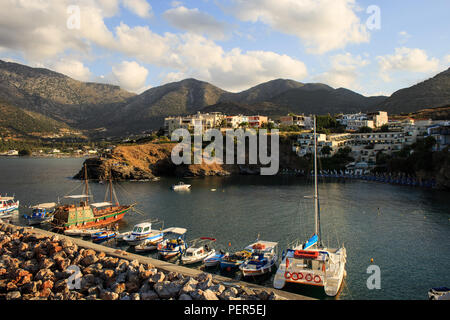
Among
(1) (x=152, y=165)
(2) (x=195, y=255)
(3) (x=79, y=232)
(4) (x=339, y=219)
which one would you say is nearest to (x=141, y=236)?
(2) (x=195, y=255)

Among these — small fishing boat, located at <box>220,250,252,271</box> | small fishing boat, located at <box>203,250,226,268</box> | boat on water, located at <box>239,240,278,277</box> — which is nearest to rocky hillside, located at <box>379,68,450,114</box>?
boat on water, located at <box>239,240,278,277</box>

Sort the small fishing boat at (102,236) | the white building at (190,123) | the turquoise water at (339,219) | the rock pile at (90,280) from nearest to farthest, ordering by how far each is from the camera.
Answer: the rock pile at (90,280) < the turquoise water at (339,219) < the small fishing boat at (102,236) < the white building at (190,123)

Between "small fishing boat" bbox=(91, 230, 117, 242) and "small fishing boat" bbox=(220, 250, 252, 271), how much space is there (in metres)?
15.1

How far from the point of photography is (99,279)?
20578mm

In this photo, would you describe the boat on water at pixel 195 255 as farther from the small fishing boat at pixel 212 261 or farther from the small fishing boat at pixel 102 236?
the small fishing boat at pixel 102 236

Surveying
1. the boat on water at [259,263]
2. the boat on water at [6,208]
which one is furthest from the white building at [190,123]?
the boat on water at [259,263]

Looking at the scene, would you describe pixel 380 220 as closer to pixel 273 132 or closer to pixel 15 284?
pixel 15 284

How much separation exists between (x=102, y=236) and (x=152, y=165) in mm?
70562

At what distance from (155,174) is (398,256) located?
277 ft

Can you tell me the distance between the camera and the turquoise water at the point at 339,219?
26.2 metres

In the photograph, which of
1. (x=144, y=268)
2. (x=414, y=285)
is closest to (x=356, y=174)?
(x=414, y=285)

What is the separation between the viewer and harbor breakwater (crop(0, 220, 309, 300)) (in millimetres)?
17844

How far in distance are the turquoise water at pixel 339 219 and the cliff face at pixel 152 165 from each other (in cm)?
1695

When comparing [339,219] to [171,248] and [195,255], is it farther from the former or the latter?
[171,248]
